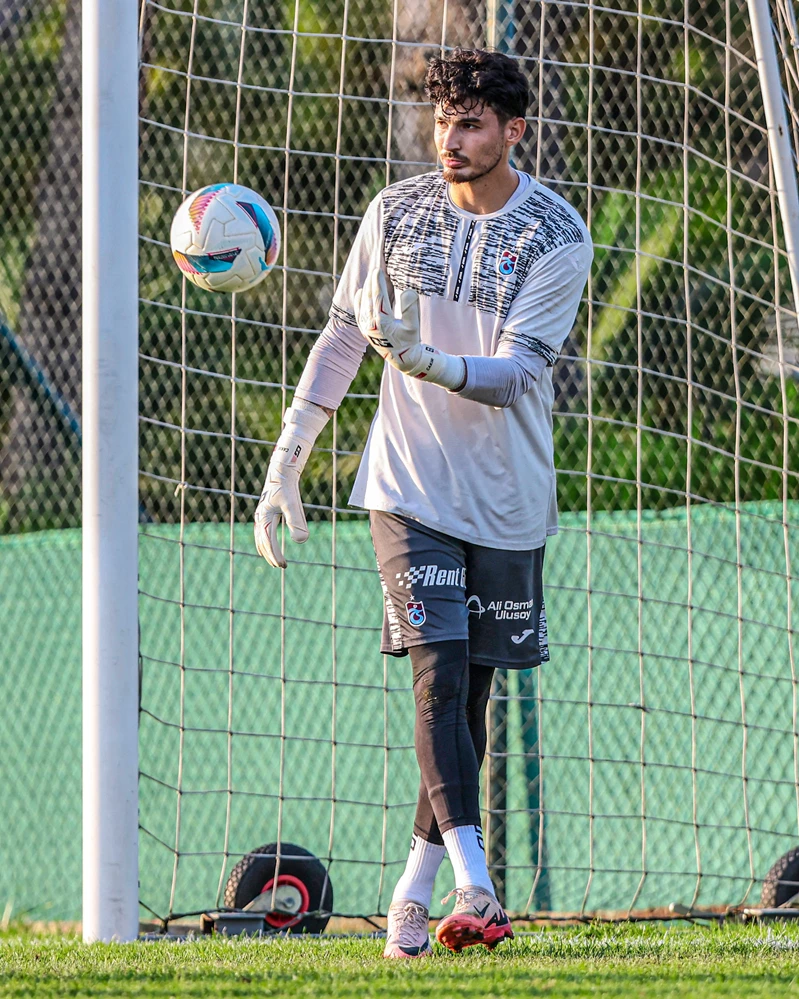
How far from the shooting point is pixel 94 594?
161 inches

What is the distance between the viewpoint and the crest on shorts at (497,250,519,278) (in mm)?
3588

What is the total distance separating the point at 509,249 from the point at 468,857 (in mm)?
1485

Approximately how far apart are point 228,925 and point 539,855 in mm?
1625

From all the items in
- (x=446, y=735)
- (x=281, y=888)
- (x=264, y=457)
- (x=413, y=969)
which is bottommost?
(x=281, y=888)

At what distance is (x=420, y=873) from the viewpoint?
3533 mm

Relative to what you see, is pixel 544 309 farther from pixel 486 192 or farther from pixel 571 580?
pixel 571 580

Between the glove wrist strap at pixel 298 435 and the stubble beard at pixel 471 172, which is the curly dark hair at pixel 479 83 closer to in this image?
the stubble beard at pixel 471 172

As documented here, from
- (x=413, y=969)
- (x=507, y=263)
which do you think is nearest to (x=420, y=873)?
(x=413, y=969)

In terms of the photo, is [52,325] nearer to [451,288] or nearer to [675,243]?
[675,243]

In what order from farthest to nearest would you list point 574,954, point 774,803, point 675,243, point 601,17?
point 675,243, point 601,17, point 774,803, point 574,954

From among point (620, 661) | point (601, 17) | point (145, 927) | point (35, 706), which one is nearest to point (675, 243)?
point (601, 17)

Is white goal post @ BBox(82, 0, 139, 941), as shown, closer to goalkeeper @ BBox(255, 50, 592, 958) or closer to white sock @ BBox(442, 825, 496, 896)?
goalkeeper @ BBox(255, 50, 592, 958)

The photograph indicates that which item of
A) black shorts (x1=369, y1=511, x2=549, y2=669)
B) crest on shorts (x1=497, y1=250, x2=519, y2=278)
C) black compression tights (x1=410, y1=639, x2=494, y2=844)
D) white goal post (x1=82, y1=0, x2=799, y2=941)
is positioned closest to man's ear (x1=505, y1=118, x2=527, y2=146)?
crest on shorts (x1=497, y1=250, x2=519, y2=278)

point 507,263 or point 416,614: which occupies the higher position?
point 507,263
